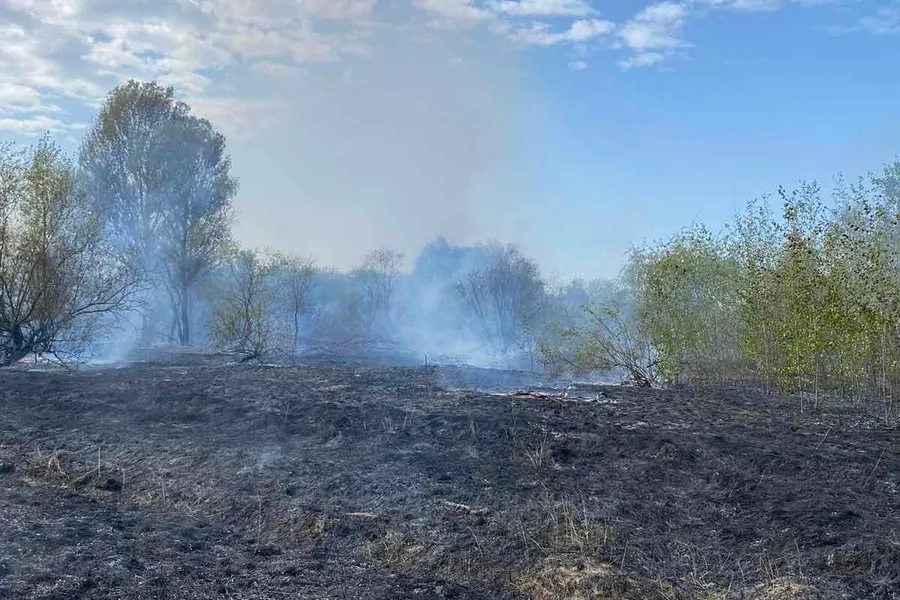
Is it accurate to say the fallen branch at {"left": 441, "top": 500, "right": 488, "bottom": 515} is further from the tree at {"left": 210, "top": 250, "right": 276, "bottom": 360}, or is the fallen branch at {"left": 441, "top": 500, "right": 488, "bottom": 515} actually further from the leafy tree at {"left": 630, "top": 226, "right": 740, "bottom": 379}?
the tree at {"left": 210, "top": 250, "right": 276, "bottom": 360}

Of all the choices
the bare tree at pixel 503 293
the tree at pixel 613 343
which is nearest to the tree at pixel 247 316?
the tree at pixel 613 343

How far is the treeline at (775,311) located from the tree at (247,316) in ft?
32.5

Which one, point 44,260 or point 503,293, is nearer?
point 44,260

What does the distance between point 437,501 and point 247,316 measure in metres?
16.2

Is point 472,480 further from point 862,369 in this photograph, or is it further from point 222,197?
point 222,197

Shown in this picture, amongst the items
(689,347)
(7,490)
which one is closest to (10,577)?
(7,490)

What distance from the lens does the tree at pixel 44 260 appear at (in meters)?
14.8

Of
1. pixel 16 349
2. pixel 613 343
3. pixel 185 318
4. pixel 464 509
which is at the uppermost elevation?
Answer: pixel 185 318

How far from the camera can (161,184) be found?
26344mm

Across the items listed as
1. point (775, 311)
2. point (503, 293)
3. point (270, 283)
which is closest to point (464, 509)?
point (775, 311)

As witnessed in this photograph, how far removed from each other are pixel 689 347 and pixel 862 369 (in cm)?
344

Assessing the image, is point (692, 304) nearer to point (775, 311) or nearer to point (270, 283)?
point (775, 311)

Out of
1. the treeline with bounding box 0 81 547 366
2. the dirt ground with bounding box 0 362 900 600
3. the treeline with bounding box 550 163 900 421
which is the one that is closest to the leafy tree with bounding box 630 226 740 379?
the treeline with bounding box 550 163 900 421

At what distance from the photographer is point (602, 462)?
723 cm
